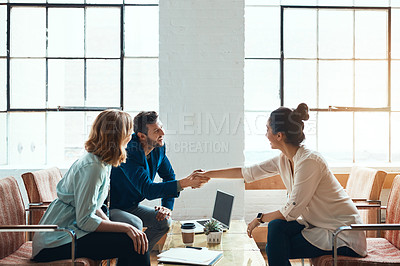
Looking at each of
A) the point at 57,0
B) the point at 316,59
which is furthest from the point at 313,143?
the point at 57,0

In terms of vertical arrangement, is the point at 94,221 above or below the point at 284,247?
above

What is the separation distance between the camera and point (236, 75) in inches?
157

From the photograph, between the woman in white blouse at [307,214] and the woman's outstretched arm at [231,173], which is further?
the woman's outstretched arm at [231,173]

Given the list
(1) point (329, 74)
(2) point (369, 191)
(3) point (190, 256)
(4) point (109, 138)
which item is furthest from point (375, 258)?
(1) point (329, 74)

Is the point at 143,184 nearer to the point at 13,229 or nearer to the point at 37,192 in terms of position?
the point at 37,192

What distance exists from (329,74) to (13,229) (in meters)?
3.72

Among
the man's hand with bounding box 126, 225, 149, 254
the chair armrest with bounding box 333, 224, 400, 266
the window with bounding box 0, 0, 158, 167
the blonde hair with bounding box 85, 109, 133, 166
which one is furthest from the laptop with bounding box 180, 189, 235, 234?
the window with bounding box 0, 0, 158, 167

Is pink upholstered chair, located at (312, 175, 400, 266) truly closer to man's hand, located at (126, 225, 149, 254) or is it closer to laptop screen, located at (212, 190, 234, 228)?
laptop screen, located at (212, 190, 234, 228)

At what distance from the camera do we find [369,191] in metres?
3.14

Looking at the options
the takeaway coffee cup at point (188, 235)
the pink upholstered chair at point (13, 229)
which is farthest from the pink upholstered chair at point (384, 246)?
the pink upholstered chair at point (13, 229)

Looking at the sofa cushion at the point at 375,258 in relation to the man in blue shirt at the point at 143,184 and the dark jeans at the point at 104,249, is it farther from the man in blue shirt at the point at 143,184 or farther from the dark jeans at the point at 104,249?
the man in blue shirt at the point at 143,184

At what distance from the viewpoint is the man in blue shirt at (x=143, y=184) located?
2.95m

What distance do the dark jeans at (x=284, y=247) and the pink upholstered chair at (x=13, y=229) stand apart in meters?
1.10

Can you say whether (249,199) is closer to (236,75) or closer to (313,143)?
(313,143)
